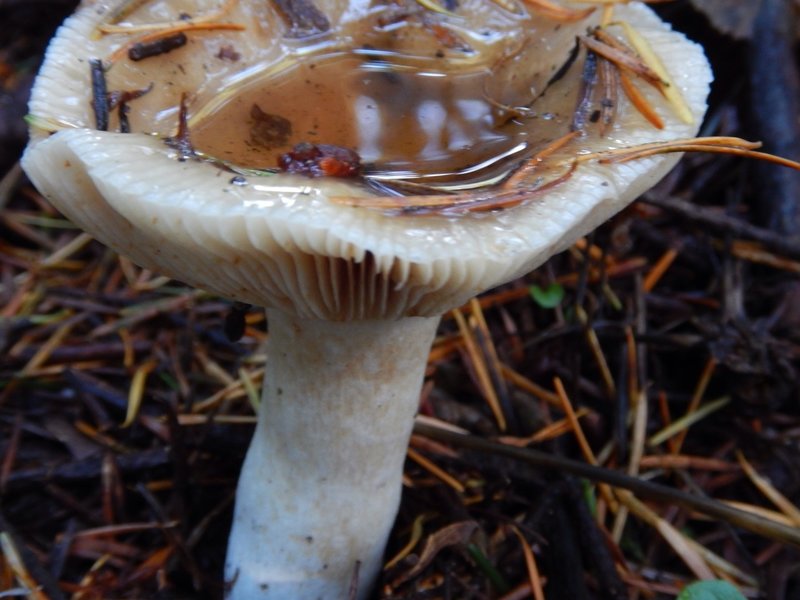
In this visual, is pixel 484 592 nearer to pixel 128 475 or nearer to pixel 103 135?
pixel 128 475

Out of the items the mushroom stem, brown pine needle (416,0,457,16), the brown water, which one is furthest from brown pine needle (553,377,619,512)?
brown pine needle (416,0,457,16)

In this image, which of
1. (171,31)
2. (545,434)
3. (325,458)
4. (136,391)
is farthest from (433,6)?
(136,391)

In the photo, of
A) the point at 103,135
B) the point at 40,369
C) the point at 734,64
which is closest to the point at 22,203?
the point at 40,369

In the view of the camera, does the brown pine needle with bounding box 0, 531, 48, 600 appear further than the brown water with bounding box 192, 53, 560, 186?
Yes

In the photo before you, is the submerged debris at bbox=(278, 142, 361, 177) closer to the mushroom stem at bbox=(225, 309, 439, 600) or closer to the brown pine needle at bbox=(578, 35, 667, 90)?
the mushroom stem at bbox=(225, 309, 439, 600)

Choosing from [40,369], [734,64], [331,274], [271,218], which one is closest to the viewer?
[271,218]
